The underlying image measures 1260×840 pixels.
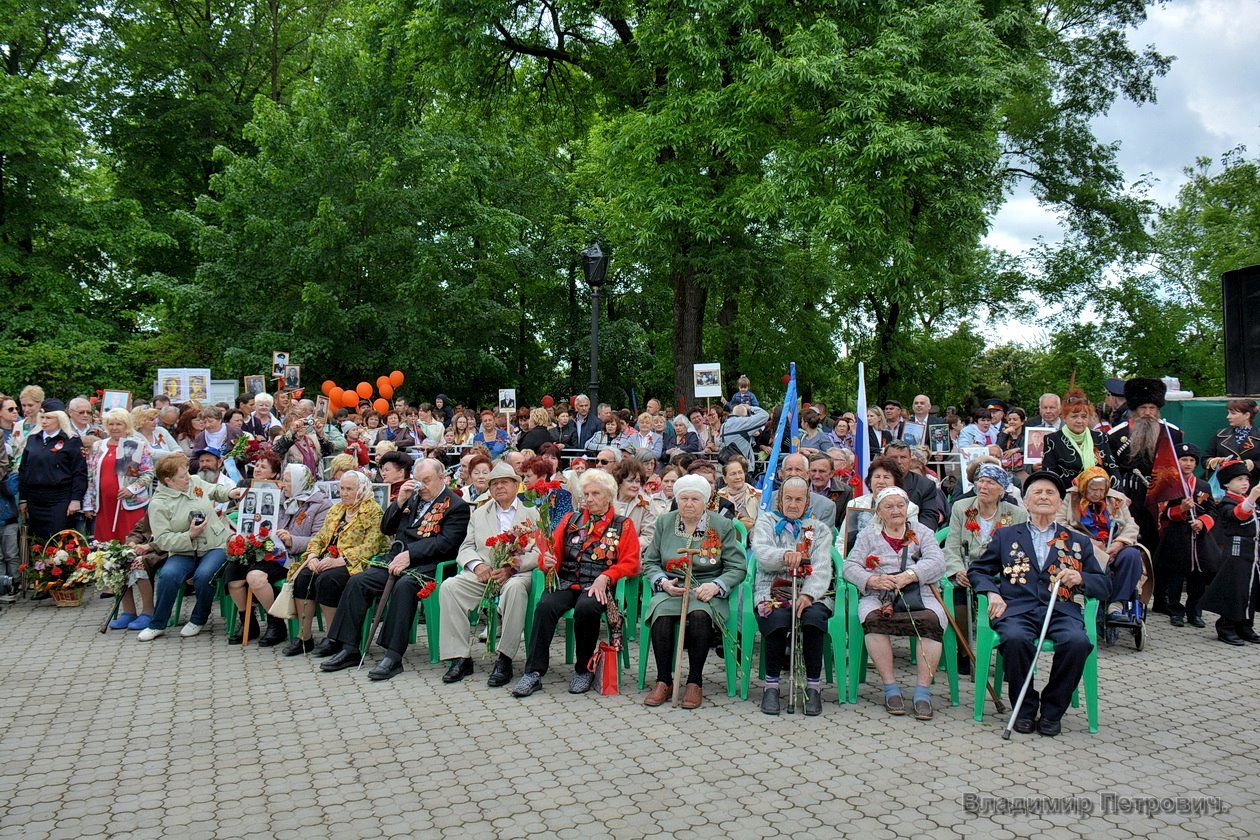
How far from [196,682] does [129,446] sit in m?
3.49

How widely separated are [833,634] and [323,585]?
3617 mm

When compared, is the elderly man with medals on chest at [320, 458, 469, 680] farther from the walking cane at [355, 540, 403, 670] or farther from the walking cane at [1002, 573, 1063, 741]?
the walking cane at [1002, 573, 1063, 741]

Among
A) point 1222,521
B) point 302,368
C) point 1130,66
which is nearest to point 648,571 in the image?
point 1222,521

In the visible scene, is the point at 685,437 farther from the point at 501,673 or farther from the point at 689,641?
the point at 689,641

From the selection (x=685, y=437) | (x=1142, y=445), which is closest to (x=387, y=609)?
(x=685, y=437)

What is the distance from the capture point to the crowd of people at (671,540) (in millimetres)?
5801

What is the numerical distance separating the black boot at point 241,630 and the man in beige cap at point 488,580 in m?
1.91

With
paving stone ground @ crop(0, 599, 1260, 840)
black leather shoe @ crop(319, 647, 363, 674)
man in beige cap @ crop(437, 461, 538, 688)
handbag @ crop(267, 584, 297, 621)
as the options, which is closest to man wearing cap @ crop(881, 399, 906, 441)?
paving stone ground @ crop(0, 599, 1260, 840)

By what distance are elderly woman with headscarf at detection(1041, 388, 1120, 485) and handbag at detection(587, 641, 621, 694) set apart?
12.8 feet

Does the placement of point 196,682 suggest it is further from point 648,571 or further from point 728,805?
point 728,805

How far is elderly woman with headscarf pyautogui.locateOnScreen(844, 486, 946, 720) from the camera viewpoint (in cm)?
572

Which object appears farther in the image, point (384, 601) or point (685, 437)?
point (685, 437)

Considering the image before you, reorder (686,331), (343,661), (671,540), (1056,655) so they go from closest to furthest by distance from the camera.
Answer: (1056,655), (671,540), (343,661), (686,331)

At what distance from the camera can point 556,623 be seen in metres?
6.32
